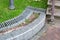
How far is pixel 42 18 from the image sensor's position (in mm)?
5836

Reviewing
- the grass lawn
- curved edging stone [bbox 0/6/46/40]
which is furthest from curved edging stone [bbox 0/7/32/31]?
curved edging stone [bbox 0/6/46/40]

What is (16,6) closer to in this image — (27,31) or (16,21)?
(16,21)

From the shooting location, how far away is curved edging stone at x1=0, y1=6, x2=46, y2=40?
4941 mm

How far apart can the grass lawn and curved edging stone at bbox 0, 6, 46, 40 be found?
2.49 feet

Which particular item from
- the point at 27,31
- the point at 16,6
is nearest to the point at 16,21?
the point at 27,31

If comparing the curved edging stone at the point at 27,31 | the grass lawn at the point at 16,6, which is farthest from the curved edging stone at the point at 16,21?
the curved edging stone at the point at 27,31

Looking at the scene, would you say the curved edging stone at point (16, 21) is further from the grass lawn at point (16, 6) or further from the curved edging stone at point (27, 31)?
the curved edging stone at point (27, 31)

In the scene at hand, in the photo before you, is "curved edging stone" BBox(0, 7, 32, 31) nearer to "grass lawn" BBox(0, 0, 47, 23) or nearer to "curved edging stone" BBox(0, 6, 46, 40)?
"grass lawn" BBox(0, 0, 47, 23)

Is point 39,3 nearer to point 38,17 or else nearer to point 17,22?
point 38,17

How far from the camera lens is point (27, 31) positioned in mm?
5184

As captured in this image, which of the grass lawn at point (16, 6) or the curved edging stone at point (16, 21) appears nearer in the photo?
the curved edging stone at point (16, 21)

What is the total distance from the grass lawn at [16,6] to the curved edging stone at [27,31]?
76 cm

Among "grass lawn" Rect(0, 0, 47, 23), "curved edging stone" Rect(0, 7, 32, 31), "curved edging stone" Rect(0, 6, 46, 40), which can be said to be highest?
"grass lawn" Rect(0, 0, 47, 23)

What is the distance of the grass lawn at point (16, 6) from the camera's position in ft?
19.3
